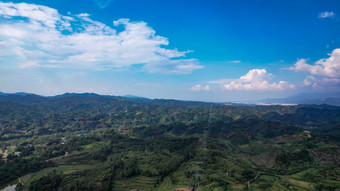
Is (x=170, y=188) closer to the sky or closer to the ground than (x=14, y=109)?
closer to the ground


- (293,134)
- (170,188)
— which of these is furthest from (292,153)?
(170,188)

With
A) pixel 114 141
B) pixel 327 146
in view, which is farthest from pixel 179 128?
pixel 327 146

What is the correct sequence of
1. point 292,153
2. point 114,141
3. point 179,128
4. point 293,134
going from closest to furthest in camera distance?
1. point 292,153
2. point 114,141
3. point 293,134
4. point 179,128

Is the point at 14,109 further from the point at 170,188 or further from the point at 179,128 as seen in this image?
the point at 170,188

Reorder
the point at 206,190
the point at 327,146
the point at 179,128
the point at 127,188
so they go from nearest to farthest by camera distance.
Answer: the point at 206,190 < the point at 127,188 < the point at 327,146 < the point at 179,128

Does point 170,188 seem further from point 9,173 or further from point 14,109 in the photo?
point 14,109

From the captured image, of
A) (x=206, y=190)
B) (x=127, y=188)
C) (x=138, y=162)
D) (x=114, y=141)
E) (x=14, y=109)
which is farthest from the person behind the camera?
(x=14, y=109)

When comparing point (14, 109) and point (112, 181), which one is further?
point (14, 109)

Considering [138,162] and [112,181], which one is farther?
[138,162]

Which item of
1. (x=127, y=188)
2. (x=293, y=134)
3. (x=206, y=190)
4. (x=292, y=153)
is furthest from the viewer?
(x=293, y=134)
